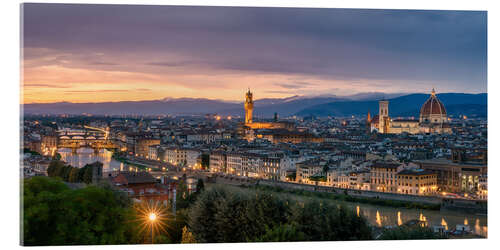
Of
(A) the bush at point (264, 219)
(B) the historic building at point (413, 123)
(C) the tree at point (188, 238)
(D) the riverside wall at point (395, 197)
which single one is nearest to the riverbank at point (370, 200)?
(D) the riverside wall at point (395, 197)

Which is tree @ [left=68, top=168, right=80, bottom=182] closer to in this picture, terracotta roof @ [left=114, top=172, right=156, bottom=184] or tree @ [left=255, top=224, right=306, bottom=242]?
terracotta roof @ [left=114, top=172, right=156, bottom=184]

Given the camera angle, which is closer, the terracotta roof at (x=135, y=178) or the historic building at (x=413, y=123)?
the terracotta roof at (x=135, y=178)

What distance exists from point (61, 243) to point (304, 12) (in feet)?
8.41

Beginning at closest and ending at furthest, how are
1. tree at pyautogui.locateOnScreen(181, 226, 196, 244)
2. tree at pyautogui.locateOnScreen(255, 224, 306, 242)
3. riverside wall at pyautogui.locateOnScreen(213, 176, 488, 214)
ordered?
tree at pyautogui.locateOnScreen(255, 224, 306, 242) < tree at pyautogui.locateOnScreen(181, 226, 196, 244) < riverside wall at pyautogui.locateOnScreen(213, 176, 488, 214)

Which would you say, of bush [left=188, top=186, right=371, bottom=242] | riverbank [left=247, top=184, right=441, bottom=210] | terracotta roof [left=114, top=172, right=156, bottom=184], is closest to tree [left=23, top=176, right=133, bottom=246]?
bush [left=188, top=186, right=371, bottom=242]

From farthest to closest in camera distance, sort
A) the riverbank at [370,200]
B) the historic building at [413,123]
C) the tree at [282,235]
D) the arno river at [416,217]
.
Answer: the historic building at [413,123]
the riverbank at [370,200]
the arno river at [416,217]
the tree at [282,235]

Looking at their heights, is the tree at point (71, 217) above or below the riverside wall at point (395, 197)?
above

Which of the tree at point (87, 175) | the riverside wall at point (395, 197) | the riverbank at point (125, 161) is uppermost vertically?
the tree at point (87, 175)

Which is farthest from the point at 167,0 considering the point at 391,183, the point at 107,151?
the point at 107,151

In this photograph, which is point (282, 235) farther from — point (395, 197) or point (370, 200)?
point (395, 197)

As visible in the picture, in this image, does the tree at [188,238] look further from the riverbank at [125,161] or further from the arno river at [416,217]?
the riverbank at [125,161]

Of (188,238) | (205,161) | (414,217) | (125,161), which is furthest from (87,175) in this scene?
(125,161)

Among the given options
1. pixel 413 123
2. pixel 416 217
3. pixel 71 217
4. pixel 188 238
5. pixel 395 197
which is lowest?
pixel 416 217

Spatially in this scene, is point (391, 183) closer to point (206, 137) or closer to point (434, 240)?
point (434, 240)
